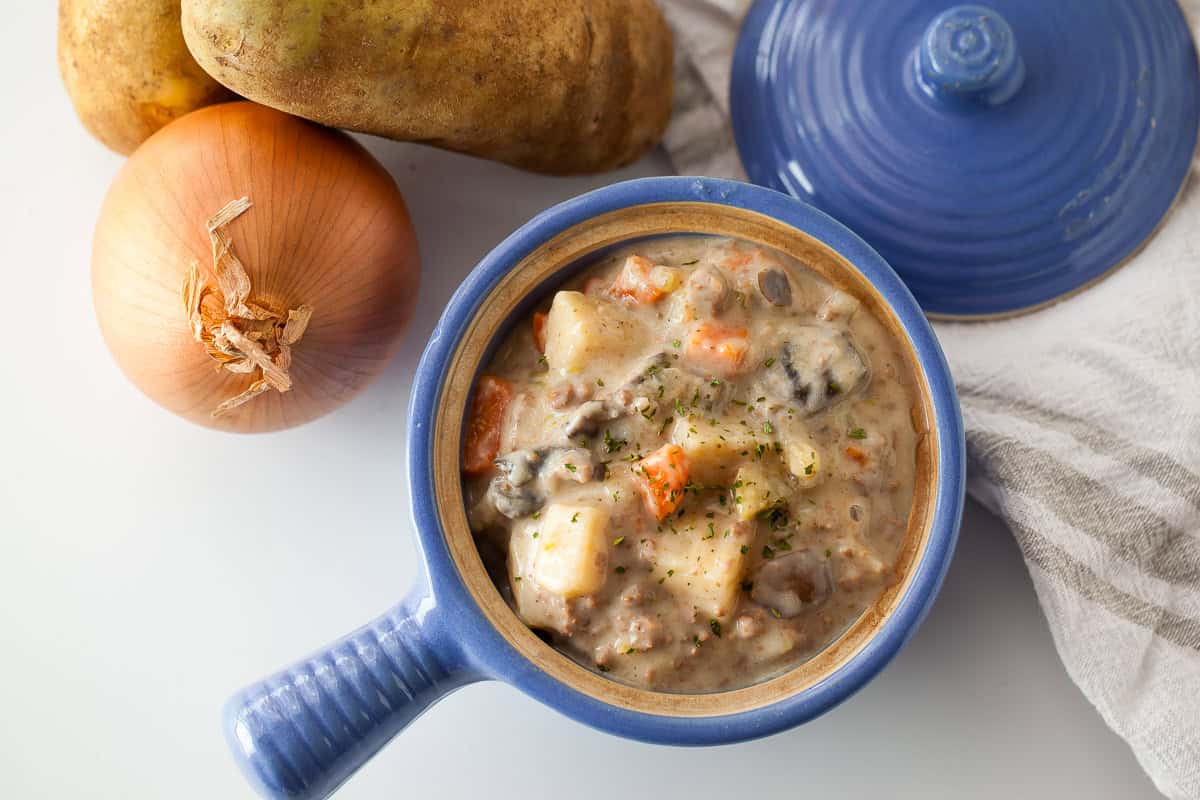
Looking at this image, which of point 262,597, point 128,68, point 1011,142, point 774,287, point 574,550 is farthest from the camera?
point 262,597

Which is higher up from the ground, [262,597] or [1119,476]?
[1119,476]

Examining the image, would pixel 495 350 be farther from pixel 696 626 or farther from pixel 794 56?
pixel 794 56

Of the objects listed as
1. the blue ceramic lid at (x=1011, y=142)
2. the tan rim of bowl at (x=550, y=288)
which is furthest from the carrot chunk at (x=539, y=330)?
the blue ceramic lid at (x=1011, y=142)

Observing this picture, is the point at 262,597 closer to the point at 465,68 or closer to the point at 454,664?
the point at 454,664

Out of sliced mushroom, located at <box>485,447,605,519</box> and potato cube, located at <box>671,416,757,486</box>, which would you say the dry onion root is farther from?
potato cube, located at <box>671,416,757,486</box>

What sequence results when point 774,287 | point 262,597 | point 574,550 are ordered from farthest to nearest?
point 262,597 → point 774,287 → point 574,550

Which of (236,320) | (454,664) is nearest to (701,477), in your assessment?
(454,664)

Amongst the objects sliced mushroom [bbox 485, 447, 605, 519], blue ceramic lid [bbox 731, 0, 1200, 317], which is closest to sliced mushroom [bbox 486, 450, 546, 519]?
sliced mushroom [bbox 485, 447, 605, 519]
